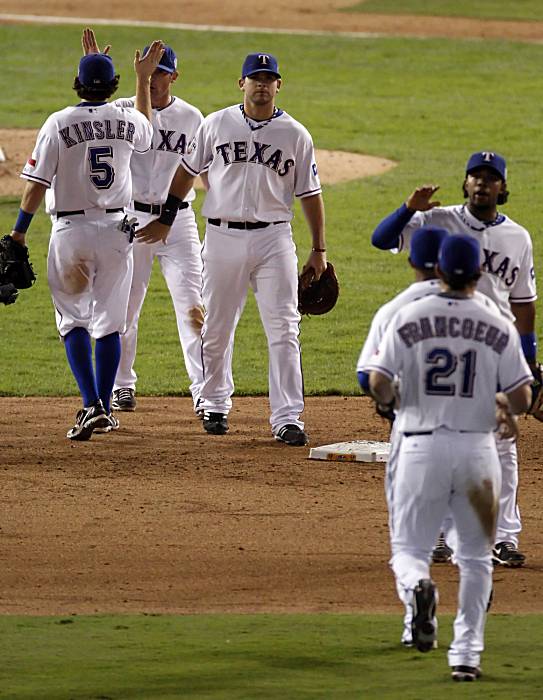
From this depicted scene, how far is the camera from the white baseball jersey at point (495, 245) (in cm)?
726

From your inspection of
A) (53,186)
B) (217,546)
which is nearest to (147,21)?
(53,186)

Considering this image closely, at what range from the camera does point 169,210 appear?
10.4 meters

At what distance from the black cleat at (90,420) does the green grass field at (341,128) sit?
2.39m

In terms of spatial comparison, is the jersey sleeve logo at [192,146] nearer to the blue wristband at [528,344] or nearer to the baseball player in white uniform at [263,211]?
the baseball player in white uniform at [263,211]

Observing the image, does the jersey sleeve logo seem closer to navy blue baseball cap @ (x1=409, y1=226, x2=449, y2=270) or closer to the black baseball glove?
the black baseball glove

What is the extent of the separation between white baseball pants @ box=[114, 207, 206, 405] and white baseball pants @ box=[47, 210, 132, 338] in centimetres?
97

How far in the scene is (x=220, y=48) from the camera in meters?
32.1

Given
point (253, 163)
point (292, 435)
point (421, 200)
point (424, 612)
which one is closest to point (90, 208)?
point (253, 163)

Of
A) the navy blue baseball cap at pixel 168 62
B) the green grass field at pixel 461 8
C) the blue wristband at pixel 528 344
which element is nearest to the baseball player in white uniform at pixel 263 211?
the navy blue baseball cap at pixel 168 62

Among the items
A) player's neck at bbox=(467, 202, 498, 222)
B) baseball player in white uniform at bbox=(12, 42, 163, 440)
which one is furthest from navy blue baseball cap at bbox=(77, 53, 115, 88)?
player's neck at bbox=(467, 202, 498, 222)

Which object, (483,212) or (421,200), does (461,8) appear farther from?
(421,200)

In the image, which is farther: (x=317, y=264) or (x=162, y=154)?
(x=162, y=154)

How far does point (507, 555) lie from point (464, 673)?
1751 millimetres

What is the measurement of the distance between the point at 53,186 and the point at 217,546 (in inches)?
118
